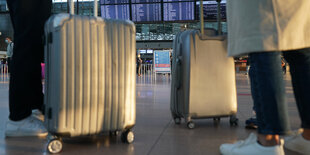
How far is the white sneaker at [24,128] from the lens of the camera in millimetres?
1487

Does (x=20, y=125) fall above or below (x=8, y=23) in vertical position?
below

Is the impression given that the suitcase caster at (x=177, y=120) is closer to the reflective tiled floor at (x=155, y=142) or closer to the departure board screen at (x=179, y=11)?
the reflective tiled floor at (x=155, y=142)

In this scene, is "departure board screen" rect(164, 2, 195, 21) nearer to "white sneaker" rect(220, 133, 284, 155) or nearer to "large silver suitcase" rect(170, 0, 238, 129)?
"large silver suitcase" rect(170, 0, 238, 129)

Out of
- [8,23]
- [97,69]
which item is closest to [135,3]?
[97,69]

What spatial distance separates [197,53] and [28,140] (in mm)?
1070

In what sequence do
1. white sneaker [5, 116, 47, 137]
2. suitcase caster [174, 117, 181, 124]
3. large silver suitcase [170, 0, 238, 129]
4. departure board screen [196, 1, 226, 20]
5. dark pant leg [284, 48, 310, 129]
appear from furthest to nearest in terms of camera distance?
departure board screen [196, 1, 226, 20], suitcase caster [174, 117, 181, 124], large silver suitcase [170, 0, 238, 129], white sneaker [5, 116, 47, 137], dark pant leg [284, 48, 310, 129]

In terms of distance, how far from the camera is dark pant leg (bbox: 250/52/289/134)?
978 mm

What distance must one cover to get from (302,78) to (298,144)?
299mm

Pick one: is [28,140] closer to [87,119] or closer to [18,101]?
[18,101]

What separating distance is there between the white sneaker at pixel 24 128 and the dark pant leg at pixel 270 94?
114 centimetres

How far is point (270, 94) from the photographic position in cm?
99

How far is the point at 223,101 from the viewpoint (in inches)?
69.4

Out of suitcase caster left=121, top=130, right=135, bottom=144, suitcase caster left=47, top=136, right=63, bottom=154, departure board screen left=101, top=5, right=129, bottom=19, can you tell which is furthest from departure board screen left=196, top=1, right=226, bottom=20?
suitcase caster left=47, top=136, right=63, bottom=154

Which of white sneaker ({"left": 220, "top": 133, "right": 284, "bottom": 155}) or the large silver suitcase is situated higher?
the large silver suitcase
